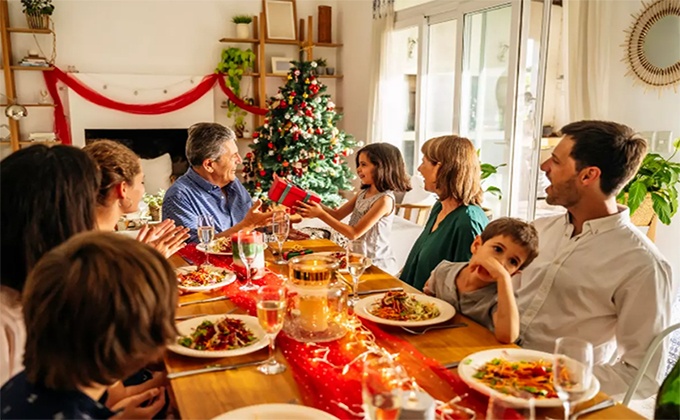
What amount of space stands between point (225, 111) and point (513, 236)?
582 centimetres

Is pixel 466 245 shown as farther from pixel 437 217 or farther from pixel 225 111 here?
pixel 225 111

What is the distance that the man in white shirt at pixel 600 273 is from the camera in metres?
1.57

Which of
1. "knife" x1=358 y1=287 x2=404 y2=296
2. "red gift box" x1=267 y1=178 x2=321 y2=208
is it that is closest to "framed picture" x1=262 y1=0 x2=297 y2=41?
"red gift box" x1=267 y1=178 x2=321 y2=208

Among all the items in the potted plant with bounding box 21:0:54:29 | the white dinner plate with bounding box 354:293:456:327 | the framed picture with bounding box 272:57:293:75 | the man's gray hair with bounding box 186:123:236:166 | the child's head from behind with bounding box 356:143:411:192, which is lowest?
the white dinner plate with bounding box 354:293:456:327

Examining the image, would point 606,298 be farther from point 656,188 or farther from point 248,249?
point 656,188

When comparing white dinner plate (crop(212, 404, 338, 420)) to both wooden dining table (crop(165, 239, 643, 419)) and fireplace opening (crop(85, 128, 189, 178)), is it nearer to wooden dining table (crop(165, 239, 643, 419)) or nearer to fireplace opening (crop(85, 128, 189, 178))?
wooden dining table (crop(165, 239, 643, 419))

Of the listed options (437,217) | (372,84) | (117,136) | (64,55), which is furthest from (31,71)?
(437,217)

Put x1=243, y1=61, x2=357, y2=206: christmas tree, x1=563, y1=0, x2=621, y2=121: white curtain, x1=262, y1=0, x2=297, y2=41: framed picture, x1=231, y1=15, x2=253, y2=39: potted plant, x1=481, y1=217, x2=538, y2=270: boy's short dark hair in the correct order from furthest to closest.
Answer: x1=262, y1=0, x2=297, y2=41: framed picture < x1=231, y1=15, x2=253, y2=39: potted plant < x1=243, y1=61, x2=357, y2=206: christmas tree < x1=563, y1=0, x2=621, y2=121: white curtain < x1=481, y1=217, x2=538, y2=270: boy's short dark hair

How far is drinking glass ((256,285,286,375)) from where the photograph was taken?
4.19ft

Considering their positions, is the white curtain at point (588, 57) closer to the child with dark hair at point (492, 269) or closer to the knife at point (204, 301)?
the child with dark hair at point (492, 269)

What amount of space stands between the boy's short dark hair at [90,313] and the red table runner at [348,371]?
40 cm

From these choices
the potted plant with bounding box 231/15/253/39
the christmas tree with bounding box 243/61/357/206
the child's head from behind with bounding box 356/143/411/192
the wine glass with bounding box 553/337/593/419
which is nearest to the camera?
the wine glass with bounding box 553/337/593/419

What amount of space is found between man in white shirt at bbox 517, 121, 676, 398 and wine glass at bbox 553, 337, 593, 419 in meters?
0.60

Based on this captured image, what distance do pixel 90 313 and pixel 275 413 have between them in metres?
0.41
